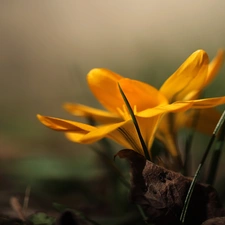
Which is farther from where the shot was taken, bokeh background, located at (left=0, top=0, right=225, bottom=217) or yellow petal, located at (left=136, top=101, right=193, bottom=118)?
bokeh background, located at (left=0, top=0, right=225, bottom=217)

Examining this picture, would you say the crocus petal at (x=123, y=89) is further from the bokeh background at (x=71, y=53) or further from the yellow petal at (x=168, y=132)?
the bokeh background at (x=71, y=53)

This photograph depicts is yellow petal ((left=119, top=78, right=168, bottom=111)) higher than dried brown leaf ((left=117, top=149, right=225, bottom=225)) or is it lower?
higher

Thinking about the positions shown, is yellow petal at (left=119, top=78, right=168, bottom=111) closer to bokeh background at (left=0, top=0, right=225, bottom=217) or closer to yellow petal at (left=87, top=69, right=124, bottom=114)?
yellow petal at (left=87, top=69, right=124, bottom=114)

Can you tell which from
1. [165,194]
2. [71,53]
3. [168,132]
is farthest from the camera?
[71,53]

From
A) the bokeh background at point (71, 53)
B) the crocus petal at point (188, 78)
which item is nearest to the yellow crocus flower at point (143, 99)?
the crocus petal at point (188, 78)

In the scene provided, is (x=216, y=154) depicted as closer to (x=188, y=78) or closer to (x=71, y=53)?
(x=188, y=78)

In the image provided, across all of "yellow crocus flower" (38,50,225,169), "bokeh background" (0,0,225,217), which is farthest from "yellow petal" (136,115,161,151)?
"bokeh background" (0,0,225,217)

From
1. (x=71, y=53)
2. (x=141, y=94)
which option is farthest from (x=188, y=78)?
(x=71, y=53)
